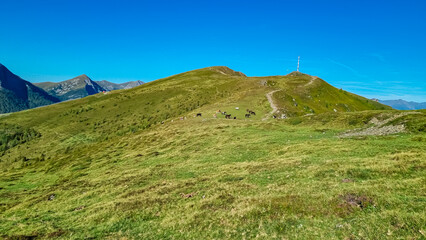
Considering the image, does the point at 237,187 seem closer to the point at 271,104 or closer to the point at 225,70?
the point at 271,104

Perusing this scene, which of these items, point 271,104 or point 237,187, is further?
point 271,104

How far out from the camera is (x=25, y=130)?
291ft

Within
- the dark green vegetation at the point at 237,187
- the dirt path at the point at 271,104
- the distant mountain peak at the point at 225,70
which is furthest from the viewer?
the distant mountain peak at the point at 225,70

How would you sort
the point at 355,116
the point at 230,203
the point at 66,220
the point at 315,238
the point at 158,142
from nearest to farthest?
the point at 315,238
the point at 230,203
the point at 66,220
the point at 355,116
the point at 158,142

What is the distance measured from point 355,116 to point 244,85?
2792 inches

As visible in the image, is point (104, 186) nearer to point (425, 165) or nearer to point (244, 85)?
point (425, 165)

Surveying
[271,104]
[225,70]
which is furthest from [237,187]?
[225,70]

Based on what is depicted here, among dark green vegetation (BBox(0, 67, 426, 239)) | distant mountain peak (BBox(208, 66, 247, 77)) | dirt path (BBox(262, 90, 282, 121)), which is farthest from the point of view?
distant mountain peak (BBox(208, 66, 247, 77))

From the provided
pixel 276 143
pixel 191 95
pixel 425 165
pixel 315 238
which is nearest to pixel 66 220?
pixel 315 238

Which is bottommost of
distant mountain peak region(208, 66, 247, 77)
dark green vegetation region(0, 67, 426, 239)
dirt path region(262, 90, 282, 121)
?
dark green vegetation region(0, 67, 426, 239)

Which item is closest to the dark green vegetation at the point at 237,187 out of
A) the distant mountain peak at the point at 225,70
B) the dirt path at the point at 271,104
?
the dirt path at the point at 271,104

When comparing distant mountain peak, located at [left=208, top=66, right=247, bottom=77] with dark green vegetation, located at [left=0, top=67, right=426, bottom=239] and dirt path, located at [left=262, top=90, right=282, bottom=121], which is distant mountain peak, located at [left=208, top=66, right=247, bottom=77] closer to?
dirt path, located at [left=262, top=90, right=282, bottom=121]

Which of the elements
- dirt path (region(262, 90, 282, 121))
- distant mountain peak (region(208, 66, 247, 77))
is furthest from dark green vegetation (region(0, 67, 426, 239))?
distant mountain peak (region(208, 66, 247, 77))

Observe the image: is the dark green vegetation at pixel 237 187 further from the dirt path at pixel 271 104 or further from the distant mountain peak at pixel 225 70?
the distant mountain peak at pixel 225 70
